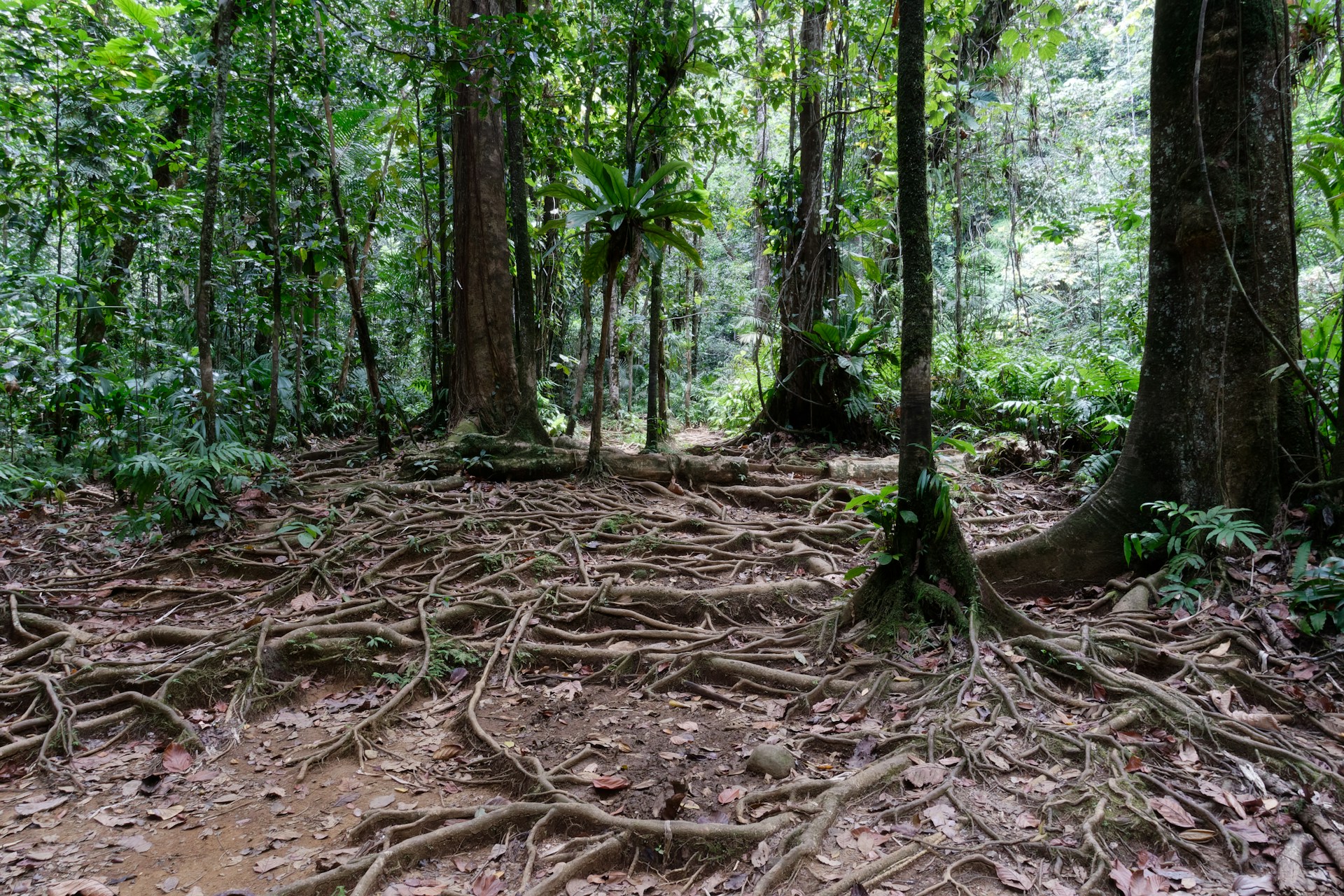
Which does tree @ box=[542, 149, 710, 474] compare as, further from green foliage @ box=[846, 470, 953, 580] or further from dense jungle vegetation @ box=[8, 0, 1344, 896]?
green foliage @ box=[846, 470, 953, 580]

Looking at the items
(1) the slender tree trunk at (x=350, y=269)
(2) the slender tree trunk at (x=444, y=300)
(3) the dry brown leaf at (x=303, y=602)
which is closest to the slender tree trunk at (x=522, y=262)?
(2) the slender tree trunk at (x=444, y=300)

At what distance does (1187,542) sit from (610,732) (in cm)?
311

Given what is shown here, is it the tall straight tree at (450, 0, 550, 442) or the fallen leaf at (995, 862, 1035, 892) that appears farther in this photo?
the tall straight tree at (450, 0, 550, 442)

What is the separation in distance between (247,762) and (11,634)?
82.1 inches

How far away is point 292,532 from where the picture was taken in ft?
17.0

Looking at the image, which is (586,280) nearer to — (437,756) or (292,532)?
(292,532)

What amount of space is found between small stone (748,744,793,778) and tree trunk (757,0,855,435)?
6239 millimetres

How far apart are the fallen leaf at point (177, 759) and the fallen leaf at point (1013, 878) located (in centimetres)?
320

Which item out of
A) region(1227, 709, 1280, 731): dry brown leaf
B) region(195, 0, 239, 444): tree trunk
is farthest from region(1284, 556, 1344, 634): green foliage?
region(195, 0, 239, 444): tree trunk

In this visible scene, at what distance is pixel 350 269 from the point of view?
690 centimetres

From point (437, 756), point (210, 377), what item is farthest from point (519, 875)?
point (210, 377)

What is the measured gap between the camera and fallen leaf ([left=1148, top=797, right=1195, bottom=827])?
7.26 ft

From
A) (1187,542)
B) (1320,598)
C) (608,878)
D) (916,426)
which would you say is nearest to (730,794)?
(608,878)

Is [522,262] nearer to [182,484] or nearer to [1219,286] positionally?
[182,484]
